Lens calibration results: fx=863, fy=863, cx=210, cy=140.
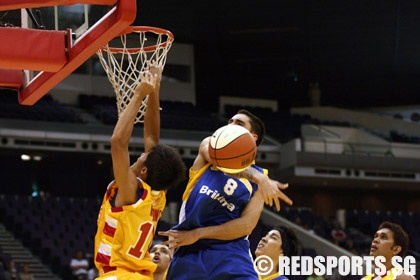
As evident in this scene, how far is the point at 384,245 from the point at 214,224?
229cm

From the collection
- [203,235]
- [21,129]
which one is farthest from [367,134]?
[203,235]

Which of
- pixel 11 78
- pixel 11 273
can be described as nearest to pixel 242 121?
pixel 11 78

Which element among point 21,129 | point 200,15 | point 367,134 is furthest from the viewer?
point 367,134

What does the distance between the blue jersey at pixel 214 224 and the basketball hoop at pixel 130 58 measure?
1.26 m

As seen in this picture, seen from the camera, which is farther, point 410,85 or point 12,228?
point 410,85

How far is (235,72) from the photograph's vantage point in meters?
26.8

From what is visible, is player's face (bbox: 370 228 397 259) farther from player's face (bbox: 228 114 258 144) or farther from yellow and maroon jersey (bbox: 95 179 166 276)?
yellow and maroon jersey (bbox: 95 179 166 276)

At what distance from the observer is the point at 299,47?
80.8 ft

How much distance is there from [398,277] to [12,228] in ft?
46.2

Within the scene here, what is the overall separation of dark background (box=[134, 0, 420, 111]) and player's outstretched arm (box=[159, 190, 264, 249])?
52.5 ft

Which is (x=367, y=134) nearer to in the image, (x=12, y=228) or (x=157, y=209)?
(x=12, y=228)

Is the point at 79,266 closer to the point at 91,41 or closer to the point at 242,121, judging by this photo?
the point at 91,41

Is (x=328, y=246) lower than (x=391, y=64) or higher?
lower

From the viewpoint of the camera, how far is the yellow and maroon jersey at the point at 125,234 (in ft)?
14.4
